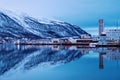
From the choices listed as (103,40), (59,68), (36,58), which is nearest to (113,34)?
(103,40)

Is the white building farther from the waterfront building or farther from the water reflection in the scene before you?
the water reflection

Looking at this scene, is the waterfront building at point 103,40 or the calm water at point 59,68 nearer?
the calm water at point 59,68

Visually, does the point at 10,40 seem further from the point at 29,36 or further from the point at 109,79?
the point at 109,79

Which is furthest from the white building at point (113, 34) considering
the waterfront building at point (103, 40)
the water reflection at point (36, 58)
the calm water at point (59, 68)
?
the calm water at point (59, 68)

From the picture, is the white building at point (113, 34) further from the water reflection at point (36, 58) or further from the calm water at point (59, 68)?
→ the calm water at point (59, 68)

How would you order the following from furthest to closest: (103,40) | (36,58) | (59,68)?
(103,40) < (36,58) < (59,68)

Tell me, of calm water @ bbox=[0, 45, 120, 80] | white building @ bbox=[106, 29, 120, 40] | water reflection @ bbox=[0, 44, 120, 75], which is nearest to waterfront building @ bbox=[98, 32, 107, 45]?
white building @ bbox=[106, 29, 120, 40]

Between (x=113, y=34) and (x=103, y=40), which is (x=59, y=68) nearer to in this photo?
(x=103, y=40)

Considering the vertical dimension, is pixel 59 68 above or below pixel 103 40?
below

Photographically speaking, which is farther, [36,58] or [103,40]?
[103,40]

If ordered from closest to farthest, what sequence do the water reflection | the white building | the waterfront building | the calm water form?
the calm water → the water reflection → the waterfront building → the white building

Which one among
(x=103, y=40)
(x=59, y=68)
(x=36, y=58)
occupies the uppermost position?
(x=103, y=40)

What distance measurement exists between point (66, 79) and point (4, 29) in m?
44.1

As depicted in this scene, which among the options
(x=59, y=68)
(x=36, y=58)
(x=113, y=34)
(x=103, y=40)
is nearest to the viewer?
(x=59, y=68)
